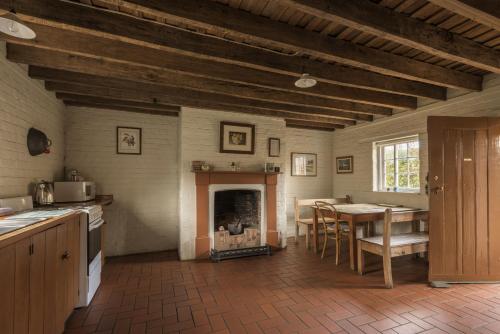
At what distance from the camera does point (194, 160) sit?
412 cm

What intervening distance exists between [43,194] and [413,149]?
208 inches

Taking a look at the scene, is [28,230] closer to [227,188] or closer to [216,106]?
[227,188]

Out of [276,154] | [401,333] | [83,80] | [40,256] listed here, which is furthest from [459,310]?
[83,80]

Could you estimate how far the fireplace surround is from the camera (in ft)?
13.3

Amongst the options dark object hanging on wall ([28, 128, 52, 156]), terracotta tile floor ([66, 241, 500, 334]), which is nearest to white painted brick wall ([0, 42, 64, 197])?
dark object hanging on wall ([28, 128, 52, 156])

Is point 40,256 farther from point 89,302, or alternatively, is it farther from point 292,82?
point 292,82

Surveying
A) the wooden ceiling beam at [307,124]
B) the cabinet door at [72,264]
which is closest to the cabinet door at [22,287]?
the cabinet door at [72,264]

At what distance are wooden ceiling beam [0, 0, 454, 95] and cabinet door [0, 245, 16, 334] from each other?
1.60 meters

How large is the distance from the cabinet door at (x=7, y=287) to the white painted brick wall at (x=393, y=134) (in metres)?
4.76

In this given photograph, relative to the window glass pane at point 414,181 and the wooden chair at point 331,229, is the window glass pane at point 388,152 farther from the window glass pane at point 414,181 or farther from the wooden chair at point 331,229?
the wooden chair at point 331,229

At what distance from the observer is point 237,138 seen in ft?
14.5

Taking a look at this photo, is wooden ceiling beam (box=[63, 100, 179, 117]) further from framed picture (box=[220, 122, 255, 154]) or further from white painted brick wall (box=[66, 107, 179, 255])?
framed picture (box=[220, 122, 255, 154])

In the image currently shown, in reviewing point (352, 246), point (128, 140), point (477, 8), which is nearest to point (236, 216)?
point (352, 246)

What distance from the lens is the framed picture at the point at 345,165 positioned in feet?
17.7
